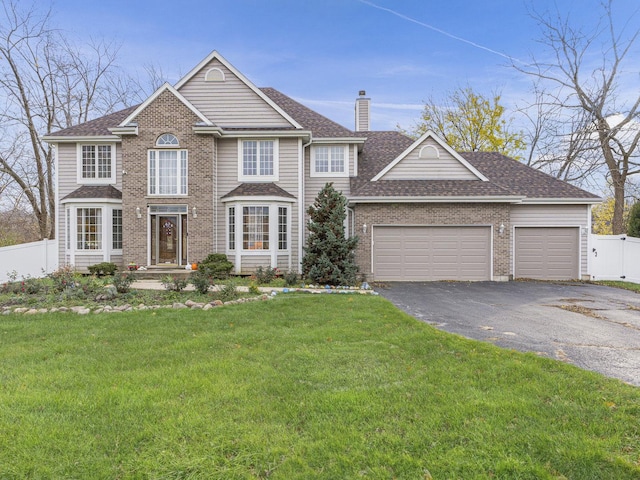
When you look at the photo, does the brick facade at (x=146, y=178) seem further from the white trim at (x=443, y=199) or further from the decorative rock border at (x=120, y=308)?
the decorative rock border at (x=120, y=308)

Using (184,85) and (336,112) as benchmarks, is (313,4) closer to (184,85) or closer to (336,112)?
(184,85)

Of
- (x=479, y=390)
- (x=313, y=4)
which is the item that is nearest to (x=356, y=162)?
(x=313, y=4)

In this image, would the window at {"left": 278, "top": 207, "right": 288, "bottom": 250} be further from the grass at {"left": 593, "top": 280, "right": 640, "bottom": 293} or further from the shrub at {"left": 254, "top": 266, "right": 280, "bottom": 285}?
the grass at {"left": 593, "top": 280, "right": 640, "bottom": 293}

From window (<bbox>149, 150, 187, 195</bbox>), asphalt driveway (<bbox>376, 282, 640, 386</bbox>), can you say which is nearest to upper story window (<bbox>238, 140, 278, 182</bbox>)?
window (<bbox>149, 150, 187, 195</bbox>)

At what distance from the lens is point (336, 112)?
2731 centimetres

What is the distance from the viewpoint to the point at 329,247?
12.2 metres

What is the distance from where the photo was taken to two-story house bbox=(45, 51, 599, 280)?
45.3 feet

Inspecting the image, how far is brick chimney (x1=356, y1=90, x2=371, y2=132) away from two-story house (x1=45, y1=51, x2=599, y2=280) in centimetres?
448

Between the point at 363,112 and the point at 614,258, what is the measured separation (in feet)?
40.5

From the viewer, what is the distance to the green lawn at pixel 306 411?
2.68 m

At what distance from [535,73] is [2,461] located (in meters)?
24.4

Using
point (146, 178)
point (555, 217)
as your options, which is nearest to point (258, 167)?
point (146, 178)

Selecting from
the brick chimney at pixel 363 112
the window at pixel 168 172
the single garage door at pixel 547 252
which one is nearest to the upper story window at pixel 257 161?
the window at pixel 168 172

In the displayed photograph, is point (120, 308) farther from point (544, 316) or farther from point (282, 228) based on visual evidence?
point (544, 316)
